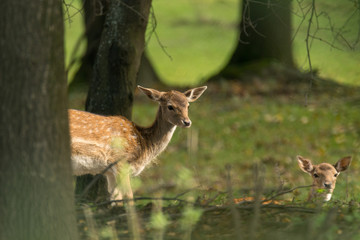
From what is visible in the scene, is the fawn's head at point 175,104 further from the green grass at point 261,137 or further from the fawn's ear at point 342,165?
the green grass at point 261,137

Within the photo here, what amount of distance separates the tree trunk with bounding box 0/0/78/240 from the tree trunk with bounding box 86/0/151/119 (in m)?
3.50

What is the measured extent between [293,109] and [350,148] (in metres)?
2.24

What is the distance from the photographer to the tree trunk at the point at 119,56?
7961mm

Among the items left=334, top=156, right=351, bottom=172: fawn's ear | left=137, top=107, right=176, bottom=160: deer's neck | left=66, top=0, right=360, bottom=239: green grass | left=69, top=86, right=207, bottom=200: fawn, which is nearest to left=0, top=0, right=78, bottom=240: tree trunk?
left=69, top=86, right=207, bottom=200: fawn

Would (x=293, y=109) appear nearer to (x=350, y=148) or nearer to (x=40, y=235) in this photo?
(x=350, y=148)

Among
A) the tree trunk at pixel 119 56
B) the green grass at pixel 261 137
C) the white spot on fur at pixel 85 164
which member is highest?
the tree trunk at pixel 119 56

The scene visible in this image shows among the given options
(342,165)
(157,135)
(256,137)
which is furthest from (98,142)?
(256,137)

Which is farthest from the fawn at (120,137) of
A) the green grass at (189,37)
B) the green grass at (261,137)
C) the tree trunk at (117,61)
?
the green grass at (189,37)

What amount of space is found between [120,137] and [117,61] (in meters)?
1.26

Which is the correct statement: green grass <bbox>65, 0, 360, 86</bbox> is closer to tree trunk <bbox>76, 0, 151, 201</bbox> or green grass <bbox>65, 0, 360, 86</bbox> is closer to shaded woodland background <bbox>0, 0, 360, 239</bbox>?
shaded woodland background <bbox>0, 0, 360, 239</bbox>

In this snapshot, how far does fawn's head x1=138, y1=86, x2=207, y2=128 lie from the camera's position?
289 inches

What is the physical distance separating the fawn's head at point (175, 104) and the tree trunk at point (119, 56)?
0.71 metres

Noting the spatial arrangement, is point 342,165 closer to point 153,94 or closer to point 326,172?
point 326,172

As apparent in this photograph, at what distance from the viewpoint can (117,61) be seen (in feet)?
26.1
